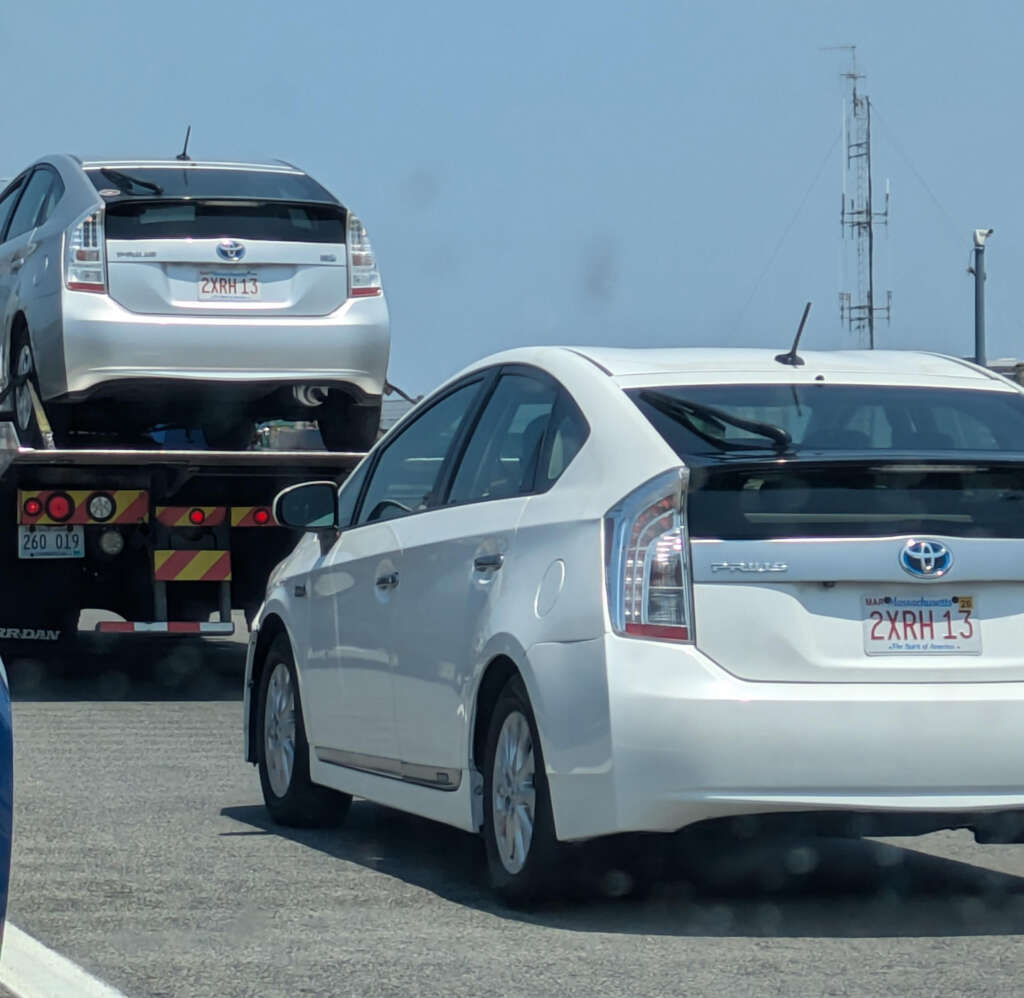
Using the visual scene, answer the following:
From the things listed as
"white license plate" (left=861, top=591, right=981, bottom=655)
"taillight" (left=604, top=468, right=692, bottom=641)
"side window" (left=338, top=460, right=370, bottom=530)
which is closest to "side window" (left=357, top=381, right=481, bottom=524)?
"side window" (left=338, top=460, right=370, bottom=530)

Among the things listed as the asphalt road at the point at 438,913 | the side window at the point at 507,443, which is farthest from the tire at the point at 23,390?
the side window at the point at 507,443

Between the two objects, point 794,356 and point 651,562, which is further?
point 794,356

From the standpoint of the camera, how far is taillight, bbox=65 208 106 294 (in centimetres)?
1270

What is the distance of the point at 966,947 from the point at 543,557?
4.98 ft

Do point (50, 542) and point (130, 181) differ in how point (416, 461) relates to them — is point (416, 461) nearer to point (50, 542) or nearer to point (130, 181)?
point (130, 181)

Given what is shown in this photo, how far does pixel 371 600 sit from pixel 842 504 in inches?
82.5

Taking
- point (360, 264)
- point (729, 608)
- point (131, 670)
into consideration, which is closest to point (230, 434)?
point (360, 264)

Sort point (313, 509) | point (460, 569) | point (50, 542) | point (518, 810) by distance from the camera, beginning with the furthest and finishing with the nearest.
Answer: point (50, 542)
point (313, 509)
point (460, 569)
point (518, 810)

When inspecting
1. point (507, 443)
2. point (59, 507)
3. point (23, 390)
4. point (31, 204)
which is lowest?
point (59, 507)

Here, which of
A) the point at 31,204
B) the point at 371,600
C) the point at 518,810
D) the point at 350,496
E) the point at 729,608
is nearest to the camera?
the point at 729,608

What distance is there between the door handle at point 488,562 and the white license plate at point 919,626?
→ 3.68 ft

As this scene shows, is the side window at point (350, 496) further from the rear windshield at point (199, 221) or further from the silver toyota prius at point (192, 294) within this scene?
the rear windshield at point (199, 221)

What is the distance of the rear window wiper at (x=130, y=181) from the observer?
513 inches

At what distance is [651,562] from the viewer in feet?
20.5
